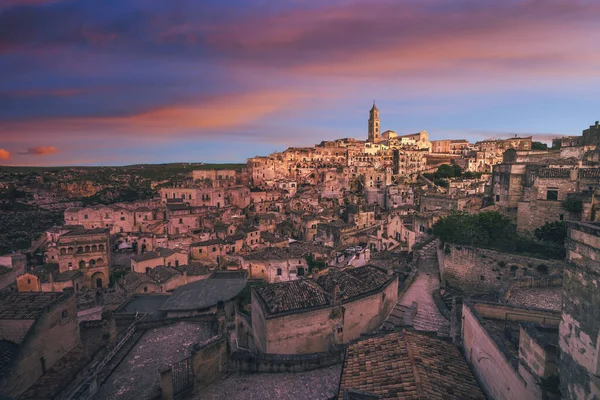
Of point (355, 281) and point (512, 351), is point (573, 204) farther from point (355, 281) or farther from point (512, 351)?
point (512, 351)

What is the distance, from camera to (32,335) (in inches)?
458

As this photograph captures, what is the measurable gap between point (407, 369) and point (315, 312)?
487 cm

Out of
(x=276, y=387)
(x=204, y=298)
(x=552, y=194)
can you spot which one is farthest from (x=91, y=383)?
(x=552, y=194)

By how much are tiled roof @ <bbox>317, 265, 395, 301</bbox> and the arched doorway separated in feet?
89.9

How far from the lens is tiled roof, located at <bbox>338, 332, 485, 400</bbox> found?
22.9 feet

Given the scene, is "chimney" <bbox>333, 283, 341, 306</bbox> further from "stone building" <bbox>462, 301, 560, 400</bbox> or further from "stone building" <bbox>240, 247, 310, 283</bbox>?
"stone building" <bbox>240, 247, 310, 283</bbox>

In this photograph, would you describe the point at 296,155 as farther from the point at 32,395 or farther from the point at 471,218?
the point at 32,395

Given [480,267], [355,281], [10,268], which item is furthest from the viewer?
[10,268]

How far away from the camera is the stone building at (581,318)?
458 centimetres

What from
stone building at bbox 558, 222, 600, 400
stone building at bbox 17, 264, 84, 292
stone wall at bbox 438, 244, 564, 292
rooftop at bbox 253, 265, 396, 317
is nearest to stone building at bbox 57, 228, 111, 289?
stone building at bbox 17, 264, 84, 292

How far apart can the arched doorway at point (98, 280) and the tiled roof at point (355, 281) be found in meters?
27.4

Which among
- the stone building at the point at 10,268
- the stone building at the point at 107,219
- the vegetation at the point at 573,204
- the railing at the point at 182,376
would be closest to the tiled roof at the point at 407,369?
the railing at the point at 182,376

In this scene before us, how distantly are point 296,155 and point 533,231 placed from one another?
72557mm

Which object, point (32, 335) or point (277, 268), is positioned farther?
point (277, 268)
